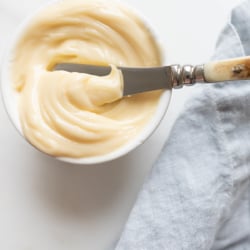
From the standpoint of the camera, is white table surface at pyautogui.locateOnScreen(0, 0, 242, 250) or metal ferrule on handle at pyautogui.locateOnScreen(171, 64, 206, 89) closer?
metal ferrule on handle at pyautogui.locateOnScreen(171, 64, 206, 89)

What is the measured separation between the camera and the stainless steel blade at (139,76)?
722mm

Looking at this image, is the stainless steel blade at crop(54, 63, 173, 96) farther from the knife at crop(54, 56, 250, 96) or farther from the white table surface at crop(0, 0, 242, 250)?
the white table surface at crop(0, 0, 242, 250)

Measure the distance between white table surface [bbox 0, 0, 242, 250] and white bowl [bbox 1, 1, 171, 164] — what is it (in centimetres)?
8

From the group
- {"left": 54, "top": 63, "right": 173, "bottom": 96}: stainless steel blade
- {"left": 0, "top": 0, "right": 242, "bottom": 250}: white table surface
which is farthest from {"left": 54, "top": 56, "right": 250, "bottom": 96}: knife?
{"left": 0, "top": 0, "right": 242, "bottom": 250}: white table surface

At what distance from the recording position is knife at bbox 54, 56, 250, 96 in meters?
0.70

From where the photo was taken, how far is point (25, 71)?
75cm

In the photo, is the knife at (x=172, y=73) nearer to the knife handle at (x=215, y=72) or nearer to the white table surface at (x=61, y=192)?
the knife handle at (x=215, y=72)

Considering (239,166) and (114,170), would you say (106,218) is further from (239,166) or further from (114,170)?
(239,166)

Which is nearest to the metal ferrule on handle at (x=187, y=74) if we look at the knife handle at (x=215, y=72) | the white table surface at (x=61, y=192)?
the knife handle at (x=215, y=72)

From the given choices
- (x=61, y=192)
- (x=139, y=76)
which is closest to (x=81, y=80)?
(x=139, y=76)

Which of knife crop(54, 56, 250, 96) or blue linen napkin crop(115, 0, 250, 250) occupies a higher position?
knife crop(54, 56, 250, 96)

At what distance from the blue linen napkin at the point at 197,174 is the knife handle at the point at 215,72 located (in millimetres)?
75

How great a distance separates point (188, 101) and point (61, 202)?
0.73ft

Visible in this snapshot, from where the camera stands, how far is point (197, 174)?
2.56 ft
